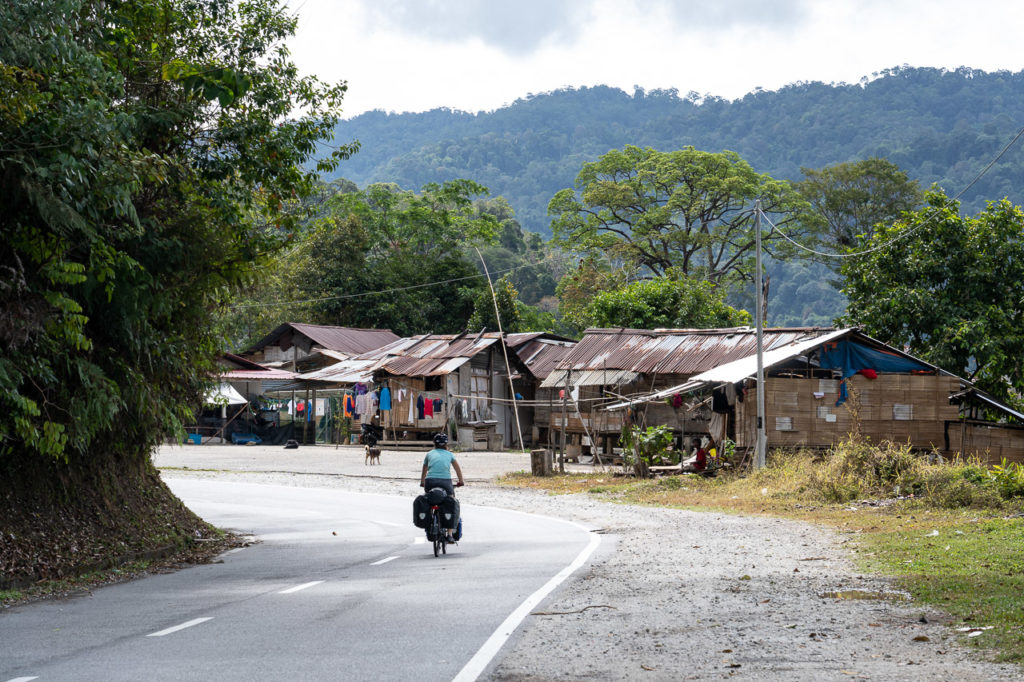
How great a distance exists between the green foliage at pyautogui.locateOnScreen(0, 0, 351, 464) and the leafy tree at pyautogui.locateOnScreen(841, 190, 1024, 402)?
82.1 ft

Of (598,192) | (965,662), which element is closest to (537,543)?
(965,662)

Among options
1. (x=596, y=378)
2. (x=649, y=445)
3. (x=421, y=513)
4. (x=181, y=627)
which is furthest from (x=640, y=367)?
(x=181, y=627)

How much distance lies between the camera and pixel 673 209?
6419 centimetres

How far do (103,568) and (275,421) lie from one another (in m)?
43.5

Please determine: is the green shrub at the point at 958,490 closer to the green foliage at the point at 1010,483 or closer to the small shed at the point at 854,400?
the green foliage at the point at 1010,483

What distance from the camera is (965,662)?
23.5 ft

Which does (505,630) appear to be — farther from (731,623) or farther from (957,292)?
(957,292)

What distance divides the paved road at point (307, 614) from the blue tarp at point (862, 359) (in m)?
16.4

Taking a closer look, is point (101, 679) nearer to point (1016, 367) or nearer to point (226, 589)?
point (226, 589)

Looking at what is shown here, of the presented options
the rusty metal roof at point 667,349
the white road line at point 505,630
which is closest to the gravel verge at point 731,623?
the white road line at point 505,630

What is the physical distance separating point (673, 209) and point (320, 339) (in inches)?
924

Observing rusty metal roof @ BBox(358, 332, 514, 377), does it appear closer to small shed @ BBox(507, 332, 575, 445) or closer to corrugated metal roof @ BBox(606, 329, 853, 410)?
small shed @ BBox(507, 332, 575, 445)

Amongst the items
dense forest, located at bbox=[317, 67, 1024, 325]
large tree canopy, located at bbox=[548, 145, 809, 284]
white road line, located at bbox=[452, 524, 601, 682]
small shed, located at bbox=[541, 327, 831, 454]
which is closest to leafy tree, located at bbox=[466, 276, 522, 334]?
large tree canopy, located at bbox=[548, 145, 809, 284]

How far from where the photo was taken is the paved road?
7199 millimetres
